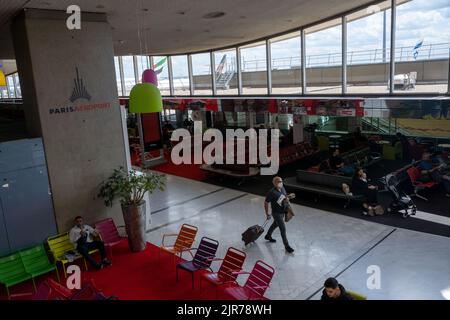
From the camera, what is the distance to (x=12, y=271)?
6945 millimetres

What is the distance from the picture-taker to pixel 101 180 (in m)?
8.80

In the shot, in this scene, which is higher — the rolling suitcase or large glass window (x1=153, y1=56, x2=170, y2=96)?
large glass window (x1=153, y1=56, x2=170, y2=96)

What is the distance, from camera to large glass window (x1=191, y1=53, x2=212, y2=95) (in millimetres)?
18719

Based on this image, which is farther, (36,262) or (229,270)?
(36,262)

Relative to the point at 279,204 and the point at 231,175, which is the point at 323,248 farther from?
the point at 231,175

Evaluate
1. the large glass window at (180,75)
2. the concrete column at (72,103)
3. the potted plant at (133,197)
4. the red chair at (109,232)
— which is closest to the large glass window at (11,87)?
the large glass window at (180,75)

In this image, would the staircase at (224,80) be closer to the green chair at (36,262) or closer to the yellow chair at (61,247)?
the yellow chair at (61,247)

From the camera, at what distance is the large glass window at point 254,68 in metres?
15.8

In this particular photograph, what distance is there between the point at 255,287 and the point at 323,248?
2.84m

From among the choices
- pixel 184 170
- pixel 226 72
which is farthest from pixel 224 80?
pixel 184 170

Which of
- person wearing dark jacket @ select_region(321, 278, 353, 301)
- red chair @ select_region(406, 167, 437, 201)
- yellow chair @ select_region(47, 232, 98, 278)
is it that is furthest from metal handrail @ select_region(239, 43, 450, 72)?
yellow chair @ select_region(47, 232, 98, 278)

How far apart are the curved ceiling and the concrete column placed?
486 millimetres

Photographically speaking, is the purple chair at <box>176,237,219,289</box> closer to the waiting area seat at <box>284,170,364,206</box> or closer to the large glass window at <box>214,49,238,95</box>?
the waiting area seat at <box>284,170,364,206</box>
